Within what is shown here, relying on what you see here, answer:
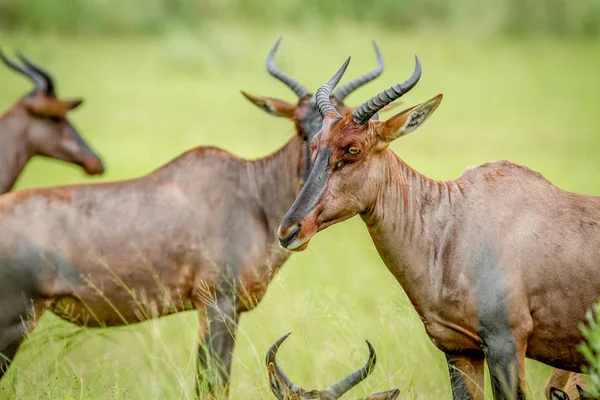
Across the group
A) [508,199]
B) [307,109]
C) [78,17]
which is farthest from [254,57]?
[508,199]

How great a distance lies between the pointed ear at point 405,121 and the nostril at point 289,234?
0.70m

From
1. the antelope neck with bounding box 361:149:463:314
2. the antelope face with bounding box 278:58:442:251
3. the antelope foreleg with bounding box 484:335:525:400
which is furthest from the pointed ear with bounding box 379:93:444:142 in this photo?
the antelope foreleg with bounding box 484:335:525:400

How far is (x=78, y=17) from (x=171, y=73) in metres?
7.43

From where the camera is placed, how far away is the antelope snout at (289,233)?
5.12 metres

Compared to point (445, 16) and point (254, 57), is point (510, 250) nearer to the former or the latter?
point (254, 57)

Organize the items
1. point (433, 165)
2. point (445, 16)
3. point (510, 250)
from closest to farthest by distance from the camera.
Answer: point (510, 250) → point (433, 165) → point (445, 16)

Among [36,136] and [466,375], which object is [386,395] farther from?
[36,136]

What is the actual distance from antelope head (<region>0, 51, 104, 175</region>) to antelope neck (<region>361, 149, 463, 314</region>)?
16.2 feet

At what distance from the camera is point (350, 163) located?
531 centimetres

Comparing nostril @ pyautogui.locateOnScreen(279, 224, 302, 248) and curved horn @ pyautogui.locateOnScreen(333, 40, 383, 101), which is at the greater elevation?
curved horn @ pyautogui.locateOnScreen(333, 40, 383, 101)

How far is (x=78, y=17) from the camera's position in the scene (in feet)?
124

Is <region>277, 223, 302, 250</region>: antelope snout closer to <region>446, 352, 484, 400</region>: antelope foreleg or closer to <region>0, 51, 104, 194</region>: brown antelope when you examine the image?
<region>446, 352, 484, 400</region>: antelope foreleg

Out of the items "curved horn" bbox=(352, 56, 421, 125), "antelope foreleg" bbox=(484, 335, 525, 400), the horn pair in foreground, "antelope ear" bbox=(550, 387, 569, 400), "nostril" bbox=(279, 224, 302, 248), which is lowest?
"antelope ear" bbox=(550, 387, 569, 400)

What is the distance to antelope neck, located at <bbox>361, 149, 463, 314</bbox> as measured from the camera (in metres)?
5.37
